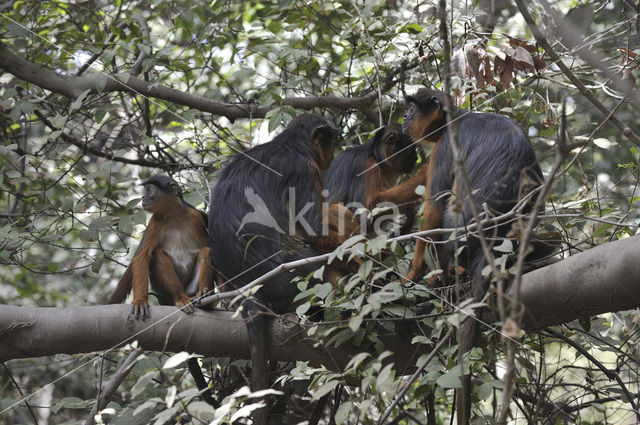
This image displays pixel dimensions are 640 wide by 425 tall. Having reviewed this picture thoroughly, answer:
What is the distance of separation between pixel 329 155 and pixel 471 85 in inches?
46.0

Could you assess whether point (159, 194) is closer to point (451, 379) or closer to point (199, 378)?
point (199, 378)

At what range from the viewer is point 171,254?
511cm

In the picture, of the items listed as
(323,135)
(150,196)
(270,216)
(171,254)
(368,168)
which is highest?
(323,135)

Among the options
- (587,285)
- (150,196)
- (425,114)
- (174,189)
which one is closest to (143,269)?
(150,196)

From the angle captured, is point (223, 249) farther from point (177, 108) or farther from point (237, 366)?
point (177, 108)

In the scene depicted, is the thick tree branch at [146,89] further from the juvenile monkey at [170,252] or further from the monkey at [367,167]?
the juvenile monkey at [170,252]

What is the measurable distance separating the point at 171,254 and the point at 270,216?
3.26ft

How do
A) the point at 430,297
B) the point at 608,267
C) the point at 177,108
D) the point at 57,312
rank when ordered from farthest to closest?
the point at 177,108, the point at 430,297, the point at 57,312, the point at 608,267

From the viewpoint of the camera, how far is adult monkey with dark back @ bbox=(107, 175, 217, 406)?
15.6 ft

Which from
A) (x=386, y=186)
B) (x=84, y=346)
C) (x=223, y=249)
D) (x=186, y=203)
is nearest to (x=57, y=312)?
(x=84, y=346)

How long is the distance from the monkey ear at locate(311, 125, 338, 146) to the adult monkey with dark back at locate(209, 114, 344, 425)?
0.10 m

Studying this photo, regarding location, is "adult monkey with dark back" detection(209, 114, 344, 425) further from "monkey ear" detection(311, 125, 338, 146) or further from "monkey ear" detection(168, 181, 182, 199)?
"monkey ear" detection(168, 181, 182, 199)

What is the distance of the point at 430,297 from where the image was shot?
4008 mm

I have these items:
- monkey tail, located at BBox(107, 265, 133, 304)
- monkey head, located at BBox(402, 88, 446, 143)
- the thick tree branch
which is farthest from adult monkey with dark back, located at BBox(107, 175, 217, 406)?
monkey head, located at BBox(402, 88, 446, 143)
